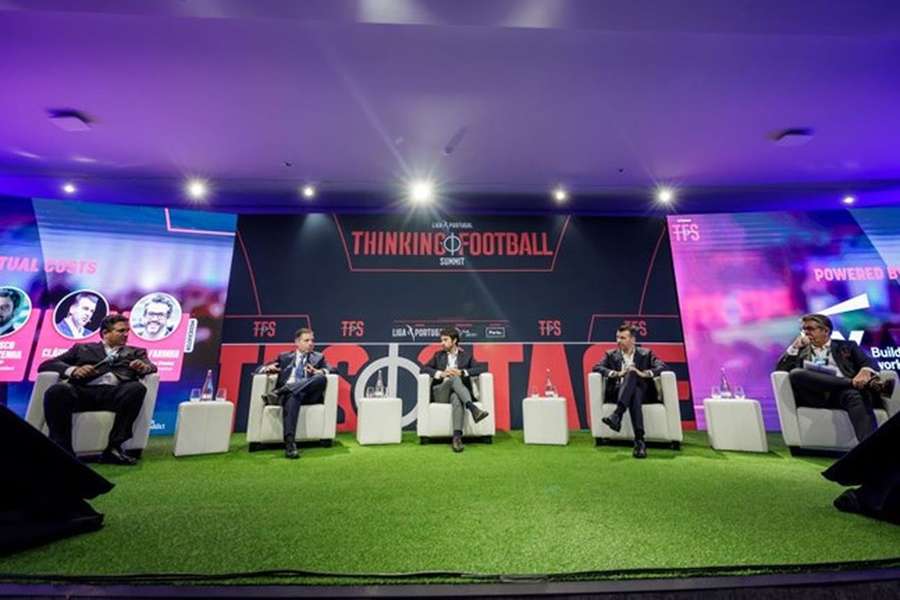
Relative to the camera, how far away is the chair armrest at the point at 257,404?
11.5 ft

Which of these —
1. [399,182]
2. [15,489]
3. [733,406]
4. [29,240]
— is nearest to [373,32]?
[399,182]

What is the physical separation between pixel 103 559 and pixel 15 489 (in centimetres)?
44

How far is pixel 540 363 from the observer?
516 centimetres

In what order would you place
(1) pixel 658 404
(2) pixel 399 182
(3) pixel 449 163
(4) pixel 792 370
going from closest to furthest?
(4) pixel 792 370
(1) pixel 658 404
(3) pixel 449 163
(2) pixel 399 182

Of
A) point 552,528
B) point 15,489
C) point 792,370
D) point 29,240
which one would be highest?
point 29,240

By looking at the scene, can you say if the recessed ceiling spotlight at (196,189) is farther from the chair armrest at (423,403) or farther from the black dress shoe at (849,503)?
the black dress shoe at (849,503)

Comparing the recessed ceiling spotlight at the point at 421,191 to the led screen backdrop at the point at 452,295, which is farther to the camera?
the recessed ceiling spotlight at the point at 421,191

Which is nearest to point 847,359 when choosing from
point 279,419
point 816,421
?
point 816,421

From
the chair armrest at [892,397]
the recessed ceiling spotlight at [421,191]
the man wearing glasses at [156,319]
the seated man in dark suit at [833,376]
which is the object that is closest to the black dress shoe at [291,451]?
the man wearing glasses at [156,319]

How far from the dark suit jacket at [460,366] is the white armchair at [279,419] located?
967 mm

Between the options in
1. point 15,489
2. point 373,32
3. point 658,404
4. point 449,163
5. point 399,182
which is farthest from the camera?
point 399,182

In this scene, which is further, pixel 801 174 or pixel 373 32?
pixel 801 174

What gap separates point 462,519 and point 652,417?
8.42 ft

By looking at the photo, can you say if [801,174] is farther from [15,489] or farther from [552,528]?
[15,489]
